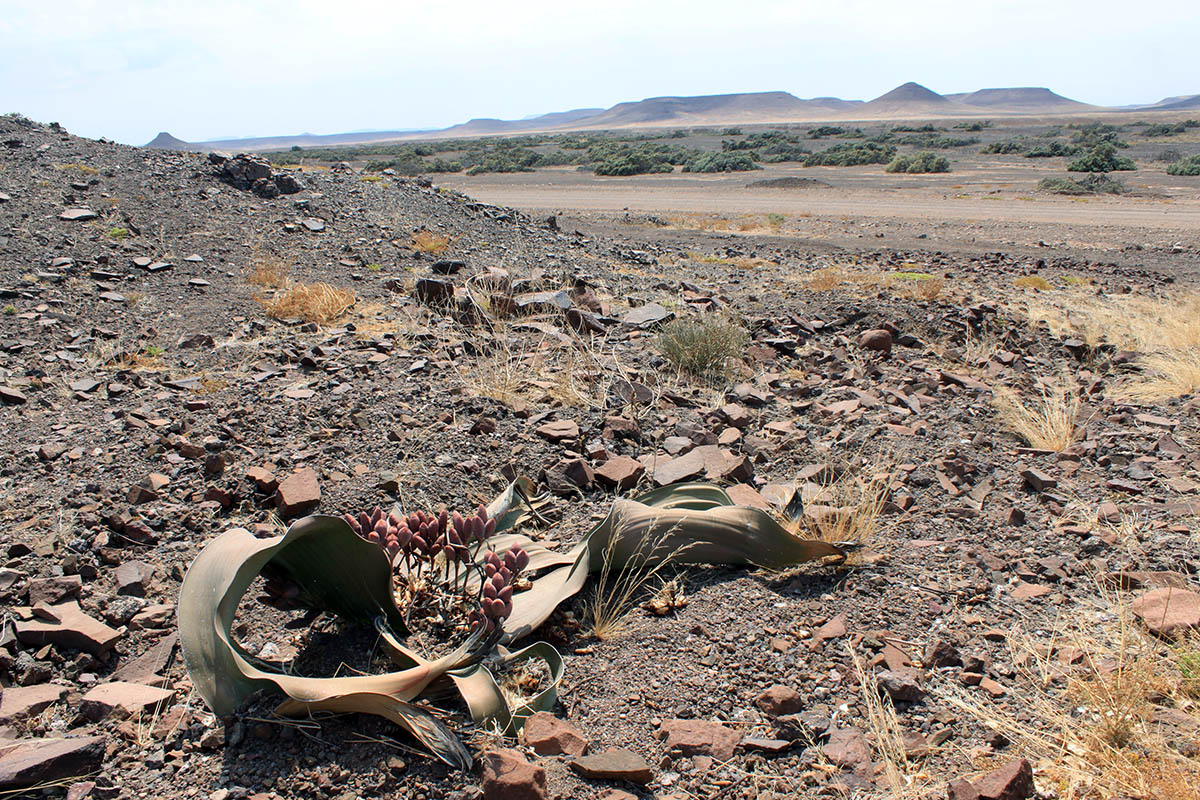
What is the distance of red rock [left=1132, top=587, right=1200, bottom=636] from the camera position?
260 centimetres

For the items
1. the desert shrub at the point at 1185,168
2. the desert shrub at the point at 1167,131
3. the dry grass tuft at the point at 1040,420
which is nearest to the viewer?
the dry grass tuft at the point at 1040,420

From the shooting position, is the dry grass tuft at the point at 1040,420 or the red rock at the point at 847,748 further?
the dry grass tuft at the point at 1040,420

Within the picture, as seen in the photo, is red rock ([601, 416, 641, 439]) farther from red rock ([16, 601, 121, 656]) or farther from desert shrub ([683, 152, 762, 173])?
desert shrub ([683, 152, 762, 173])

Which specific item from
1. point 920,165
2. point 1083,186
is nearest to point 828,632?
point 1083,186

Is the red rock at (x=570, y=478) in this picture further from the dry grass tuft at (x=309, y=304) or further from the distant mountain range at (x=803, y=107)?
the distant mountain range at (x=803, y=107)

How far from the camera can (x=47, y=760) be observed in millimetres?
1876

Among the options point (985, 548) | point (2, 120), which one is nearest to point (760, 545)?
point (985, 548)

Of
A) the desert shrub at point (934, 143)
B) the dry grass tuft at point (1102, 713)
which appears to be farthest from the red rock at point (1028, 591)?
the desert shrub at point (934, 143)

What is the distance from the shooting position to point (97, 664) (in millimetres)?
2443

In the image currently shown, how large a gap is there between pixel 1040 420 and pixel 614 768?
3.84 metres

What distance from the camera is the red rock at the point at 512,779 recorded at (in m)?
1.90

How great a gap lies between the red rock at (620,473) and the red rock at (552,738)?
1.70 m

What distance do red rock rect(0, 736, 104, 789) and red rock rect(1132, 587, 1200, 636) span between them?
3176mm

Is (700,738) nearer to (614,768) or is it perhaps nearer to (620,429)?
(614,768)
